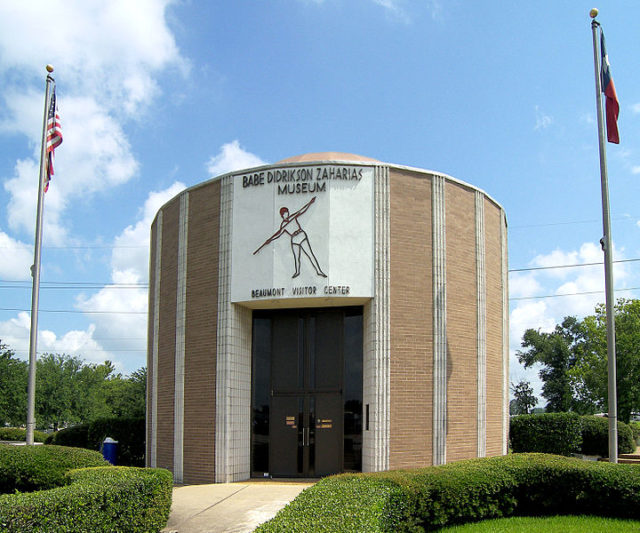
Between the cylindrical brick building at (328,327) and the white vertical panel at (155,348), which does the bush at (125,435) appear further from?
the cylindrical brick building at (328,327)

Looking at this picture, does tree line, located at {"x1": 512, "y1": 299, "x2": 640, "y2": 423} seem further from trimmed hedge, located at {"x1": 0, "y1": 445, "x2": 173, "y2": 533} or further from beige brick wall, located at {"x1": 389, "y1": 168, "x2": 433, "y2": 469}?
trimmed hedge, located at {"x1": 0, "y1": 445, "x2": 173, "y2": 533}

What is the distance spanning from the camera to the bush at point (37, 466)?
12844 mm

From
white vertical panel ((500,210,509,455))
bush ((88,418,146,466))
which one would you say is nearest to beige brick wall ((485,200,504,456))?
white vertical panel ((500,210,509,455))

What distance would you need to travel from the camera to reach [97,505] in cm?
917

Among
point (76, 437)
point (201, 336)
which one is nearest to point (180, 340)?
point (201, 336)

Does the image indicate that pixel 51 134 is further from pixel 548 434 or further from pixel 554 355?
pixel 554 355

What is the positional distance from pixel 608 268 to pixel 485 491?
19.6 feet

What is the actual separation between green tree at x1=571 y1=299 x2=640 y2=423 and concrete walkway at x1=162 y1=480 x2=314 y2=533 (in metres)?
25.1

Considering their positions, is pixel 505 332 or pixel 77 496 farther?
pixel 505 332

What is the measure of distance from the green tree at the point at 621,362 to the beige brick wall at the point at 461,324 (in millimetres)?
21124

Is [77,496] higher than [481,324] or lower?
lower

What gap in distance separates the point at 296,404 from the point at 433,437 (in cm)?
360

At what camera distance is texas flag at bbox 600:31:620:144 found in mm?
14516

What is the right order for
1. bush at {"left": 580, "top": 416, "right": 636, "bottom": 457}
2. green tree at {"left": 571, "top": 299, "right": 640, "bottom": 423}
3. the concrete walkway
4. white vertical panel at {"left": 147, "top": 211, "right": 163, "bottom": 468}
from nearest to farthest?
A: 1. the concrete walkway
2. white vertical panel at {"left": 147, "top": 211, "right": 163, "bottom": 468}
3. bush at {"left": 580, "top": 416, "right": 636, "bottom": 457}
4. green tree at {"left": 571, "top": 299, "right": 640, "bottom": 423}
